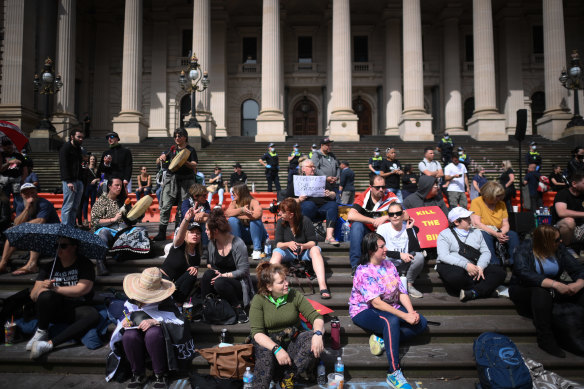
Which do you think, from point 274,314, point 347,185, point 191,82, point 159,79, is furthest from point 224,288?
point 159,79

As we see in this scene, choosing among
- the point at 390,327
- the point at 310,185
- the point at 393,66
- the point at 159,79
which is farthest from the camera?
the point at 159,79

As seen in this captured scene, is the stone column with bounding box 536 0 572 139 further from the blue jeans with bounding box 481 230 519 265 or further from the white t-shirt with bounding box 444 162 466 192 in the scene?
the blue jeans with bounding box 481 230 519 265

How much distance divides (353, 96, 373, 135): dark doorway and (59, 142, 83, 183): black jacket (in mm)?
25153

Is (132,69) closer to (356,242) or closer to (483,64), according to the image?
(483,64)

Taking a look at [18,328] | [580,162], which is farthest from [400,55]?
[18,328]

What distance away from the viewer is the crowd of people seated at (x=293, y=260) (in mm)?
3895

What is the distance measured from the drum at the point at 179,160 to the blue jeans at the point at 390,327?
4.19 meters

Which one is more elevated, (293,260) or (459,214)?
(459,214)

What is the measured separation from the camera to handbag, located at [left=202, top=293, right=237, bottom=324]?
4.56 metres

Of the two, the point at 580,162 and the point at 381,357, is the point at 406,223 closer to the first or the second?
the point at 381,357

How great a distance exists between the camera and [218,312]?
4570 millimetres

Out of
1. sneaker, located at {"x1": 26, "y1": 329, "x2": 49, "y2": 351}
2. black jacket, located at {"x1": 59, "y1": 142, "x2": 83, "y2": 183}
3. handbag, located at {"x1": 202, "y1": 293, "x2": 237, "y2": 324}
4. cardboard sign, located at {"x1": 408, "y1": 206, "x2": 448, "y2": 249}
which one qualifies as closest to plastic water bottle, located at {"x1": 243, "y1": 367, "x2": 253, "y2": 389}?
handbag, located at {"x1": 202, "y1": 293, "x2": 237, "y2": 324}

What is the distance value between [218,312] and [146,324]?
0.95m

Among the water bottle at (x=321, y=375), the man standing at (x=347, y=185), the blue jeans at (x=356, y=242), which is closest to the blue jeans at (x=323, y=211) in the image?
the blue jeans at (x=356, y=242)
